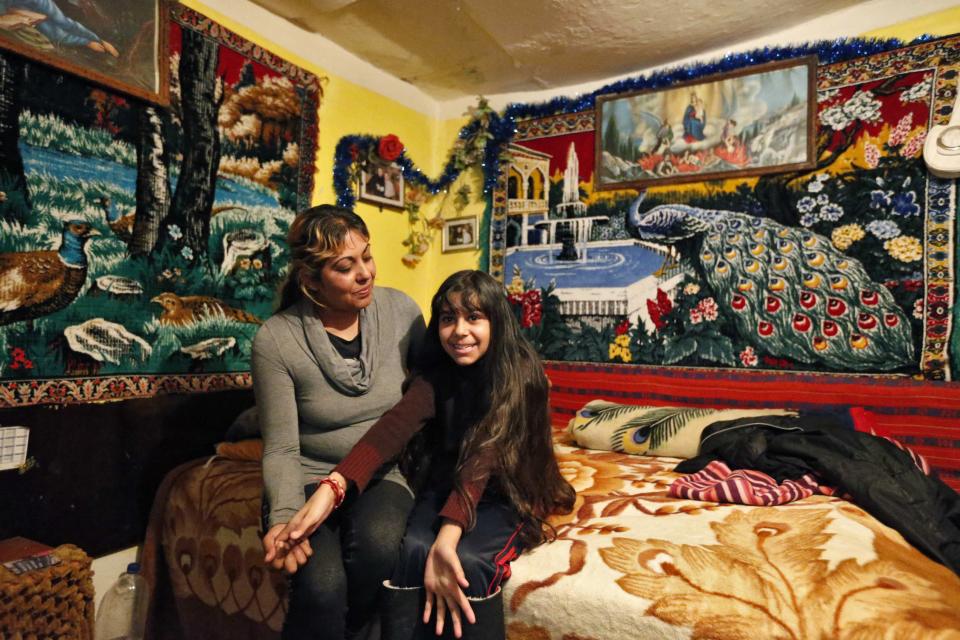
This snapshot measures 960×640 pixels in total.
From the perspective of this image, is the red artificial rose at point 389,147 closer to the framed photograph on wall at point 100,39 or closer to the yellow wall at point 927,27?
the framed photograph on wall at point 100,39

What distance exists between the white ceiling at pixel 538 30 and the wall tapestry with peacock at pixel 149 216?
42cm

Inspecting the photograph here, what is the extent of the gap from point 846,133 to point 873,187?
0.93ft

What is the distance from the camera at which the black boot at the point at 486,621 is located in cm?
126

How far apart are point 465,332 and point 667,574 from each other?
0.78 meters

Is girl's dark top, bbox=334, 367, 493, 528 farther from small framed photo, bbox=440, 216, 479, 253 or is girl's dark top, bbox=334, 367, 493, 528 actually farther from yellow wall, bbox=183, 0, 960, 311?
small framed photo, bbox=440, 216, 479, 253

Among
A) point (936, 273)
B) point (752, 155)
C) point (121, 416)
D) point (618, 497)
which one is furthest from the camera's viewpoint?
point (752, 155)

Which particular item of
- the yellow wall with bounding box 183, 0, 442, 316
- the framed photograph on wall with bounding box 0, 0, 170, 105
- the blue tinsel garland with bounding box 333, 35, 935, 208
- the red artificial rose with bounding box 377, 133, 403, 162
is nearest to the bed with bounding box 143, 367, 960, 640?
the framed photograph on wall with bounding box 0, 0, 170, 105

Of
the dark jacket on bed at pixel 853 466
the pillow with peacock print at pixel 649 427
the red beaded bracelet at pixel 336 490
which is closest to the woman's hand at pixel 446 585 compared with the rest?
the red beaded bracelet at pixel 336 490

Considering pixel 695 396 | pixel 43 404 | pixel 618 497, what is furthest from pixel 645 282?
pixel 43 404

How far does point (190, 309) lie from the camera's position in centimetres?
239

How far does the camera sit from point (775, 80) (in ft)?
9.03

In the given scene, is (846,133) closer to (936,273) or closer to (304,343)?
(936,273)

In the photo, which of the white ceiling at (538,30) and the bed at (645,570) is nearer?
the bed at (645,570)

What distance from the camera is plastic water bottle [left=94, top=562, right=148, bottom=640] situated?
2.10m
